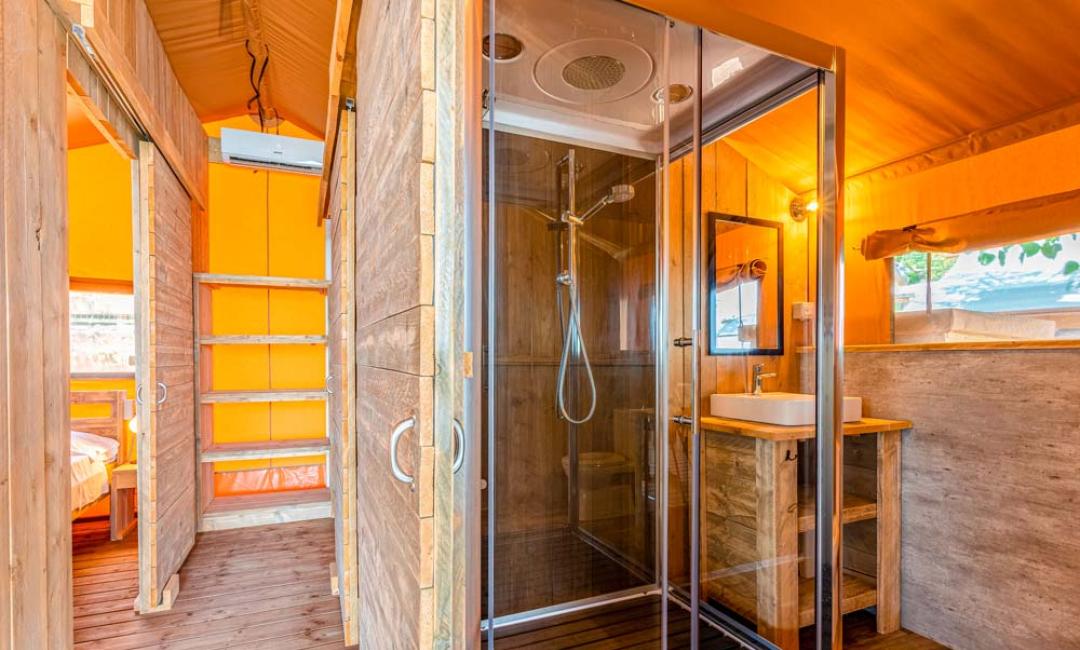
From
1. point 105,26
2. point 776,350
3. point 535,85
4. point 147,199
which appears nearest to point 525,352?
point 535,85

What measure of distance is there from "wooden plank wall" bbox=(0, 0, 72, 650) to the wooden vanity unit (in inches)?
83.8

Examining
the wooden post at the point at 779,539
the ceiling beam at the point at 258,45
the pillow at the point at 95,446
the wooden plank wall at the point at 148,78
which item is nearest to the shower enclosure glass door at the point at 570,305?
the wooden post at the point at 779,539

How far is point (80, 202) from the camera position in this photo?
351 centimetres

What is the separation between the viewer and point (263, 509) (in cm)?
351

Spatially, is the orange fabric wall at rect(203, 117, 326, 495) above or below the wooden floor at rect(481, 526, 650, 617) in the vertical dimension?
above

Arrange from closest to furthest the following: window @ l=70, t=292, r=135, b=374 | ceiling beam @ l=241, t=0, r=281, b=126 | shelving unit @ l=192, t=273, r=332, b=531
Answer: ceiling beam @ l=241, t=0, r=281, b=126 < shelving unit @ l=192, t=273, r=332, b=531 < window @ l=70, t=292, r=135, b=374

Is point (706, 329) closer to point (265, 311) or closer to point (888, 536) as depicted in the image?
point (888, 536)

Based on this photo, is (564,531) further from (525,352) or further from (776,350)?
(776,350)

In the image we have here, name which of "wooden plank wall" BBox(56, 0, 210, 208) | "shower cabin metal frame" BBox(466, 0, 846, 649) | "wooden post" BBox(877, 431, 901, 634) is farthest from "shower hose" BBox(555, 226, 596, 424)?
"wooden plank wall" BBox(56, 0, 210, 208)

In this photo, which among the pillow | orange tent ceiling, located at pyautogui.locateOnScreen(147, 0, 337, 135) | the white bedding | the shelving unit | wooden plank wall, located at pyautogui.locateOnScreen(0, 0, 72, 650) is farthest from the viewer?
the shelving unit

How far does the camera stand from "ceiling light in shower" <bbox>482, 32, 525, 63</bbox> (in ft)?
4.82

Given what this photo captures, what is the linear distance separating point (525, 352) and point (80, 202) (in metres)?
3.70

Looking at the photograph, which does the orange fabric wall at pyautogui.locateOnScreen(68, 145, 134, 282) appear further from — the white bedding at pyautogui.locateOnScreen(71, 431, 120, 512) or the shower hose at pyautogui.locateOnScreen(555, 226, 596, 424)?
the shower hose at pyautogui.locateOnScreen(555, 226, 596, 424)

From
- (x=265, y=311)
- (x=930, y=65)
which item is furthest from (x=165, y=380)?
(x=930, y=65)
